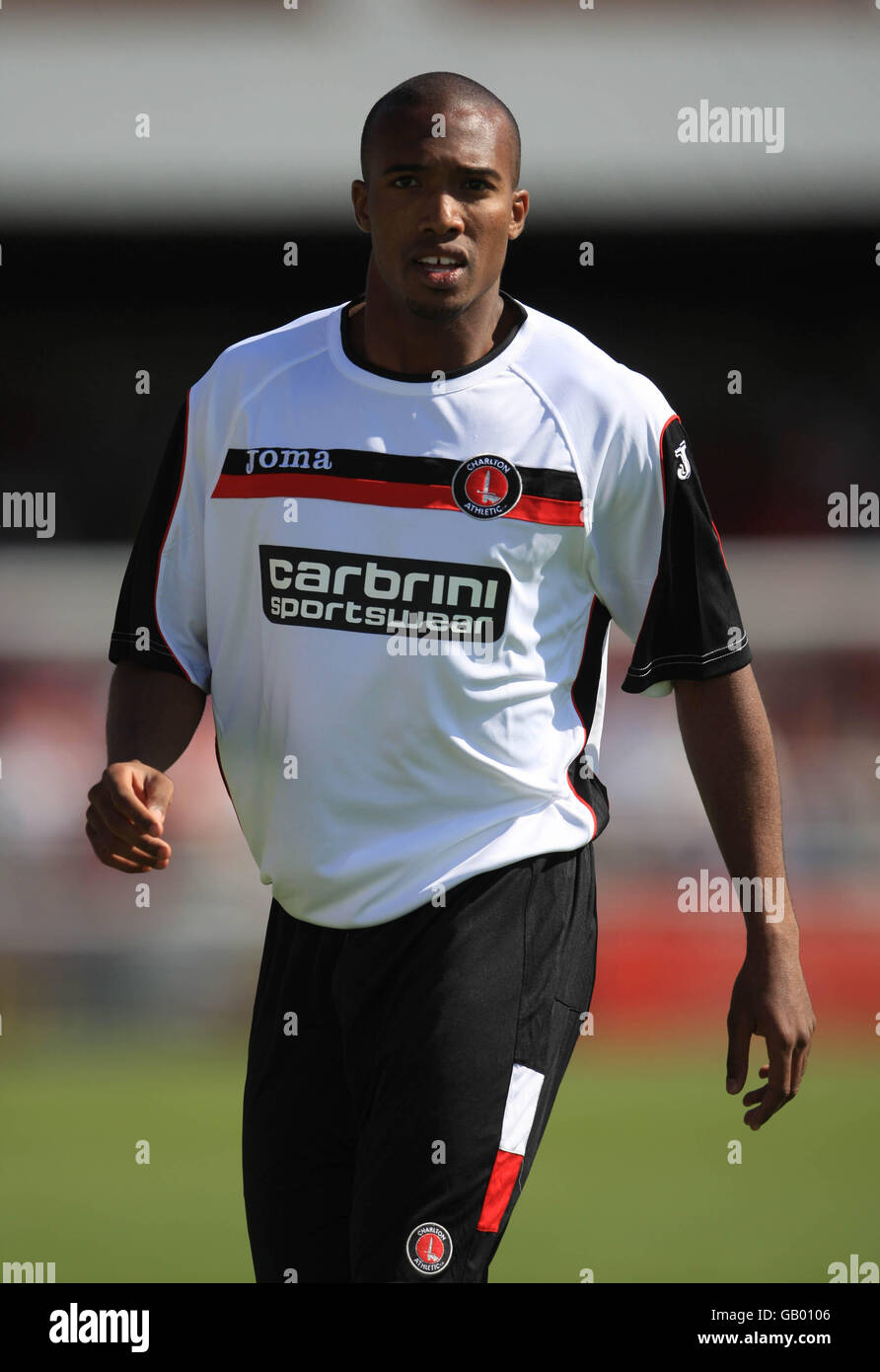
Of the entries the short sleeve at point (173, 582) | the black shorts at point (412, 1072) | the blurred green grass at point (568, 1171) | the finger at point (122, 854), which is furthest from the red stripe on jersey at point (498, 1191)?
the blurred green grass at point (568, 1171)

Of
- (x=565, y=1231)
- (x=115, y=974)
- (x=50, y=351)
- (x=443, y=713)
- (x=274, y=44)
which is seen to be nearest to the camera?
(x=443, y=713)

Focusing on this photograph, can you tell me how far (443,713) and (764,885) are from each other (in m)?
0.47

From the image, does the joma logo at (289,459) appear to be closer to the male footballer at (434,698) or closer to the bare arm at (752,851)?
the male footballer at (434,698)

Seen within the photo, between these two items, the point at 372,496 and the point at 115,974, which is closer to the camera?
the point at 372,496

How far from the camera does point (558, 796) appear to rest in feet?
7.30

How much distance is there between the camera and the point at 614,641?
8703 millimetres

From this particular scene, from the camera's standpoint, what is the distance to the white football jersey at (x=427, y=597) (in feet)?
7.08

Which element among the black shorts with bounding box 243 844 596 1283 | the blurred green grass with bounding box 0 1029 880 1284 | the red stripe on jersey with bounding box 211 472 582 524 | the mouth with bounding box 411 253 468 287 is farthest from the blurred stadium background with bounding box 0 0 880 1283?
the mouth with bounding box 411 253 468 287

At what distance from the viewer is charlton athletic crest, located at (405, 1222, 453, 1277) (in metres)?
2.03

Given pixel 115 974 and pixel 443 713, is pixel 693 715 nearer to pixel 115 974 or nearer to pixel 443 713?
pixel 443 713

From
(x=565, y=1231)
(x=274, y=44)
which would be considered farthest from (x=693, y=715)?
(x=274, y=44)

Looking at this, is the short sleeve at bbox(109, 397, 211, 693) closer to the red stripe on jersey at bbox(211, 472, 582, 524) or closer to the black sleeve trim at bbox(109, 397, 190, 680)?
the black sleeve trim at bbox(109, 397, 190, 680)

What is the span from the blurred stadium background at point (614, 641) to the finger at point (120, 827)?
223 cm

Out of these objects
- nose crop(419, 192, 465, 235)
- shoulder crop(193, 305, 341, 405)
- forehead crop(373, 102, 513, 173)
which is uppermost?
forehead crop(373, 102, 513, 173)
